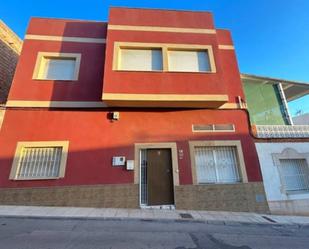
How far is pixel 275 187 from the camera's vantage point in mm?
7406

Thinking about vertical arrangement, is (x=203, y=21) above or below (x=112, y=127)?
above

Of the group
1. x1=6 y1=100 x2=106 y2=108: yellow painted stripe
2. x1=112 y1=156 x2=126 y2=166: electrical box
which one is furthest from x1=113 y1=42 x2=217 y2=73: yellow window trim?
x1=112 y1=156 x2=126 y2=166: electrical box

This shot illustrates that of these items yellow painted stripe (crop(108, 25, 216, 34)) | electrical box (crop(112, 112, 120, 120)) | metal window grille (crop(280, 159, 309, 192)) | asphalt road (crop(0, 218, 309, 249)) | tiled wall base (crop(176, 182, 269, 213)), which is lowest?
asphalt road (crop(0, 218, 309, 249))

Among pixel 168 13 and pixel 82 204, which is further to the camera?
pixel 168 13

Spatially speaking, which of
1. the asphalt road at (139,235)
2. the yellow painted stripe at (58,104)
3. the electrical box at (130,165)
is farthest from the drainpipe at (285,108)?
the yellow painted stripe at (58,104)

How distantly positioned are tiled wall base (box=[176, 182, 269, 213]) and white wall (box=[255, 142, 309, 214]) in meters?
0.41

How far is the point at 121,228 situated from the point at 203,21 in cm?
942

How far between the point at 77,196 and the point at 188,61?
7.29 m

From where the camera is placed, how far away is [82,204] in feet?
21.5

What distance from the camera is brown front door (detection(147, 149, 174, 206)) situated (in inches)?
275

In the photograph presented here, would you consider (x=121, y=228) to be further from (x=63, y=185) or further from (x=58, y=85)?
(x=58, y=85)

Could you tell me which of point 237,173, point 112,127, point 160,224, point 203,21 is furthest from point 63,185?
point 203,21

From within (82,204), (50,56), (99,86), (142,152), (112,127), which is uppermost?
Result: (50,56)

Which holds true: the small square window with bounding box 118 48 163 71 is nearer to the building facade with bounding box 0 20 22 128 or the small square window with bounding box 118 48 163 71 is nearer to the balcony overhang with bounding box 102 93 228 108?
the balcony overhang with bounding box 102 93 228 108
